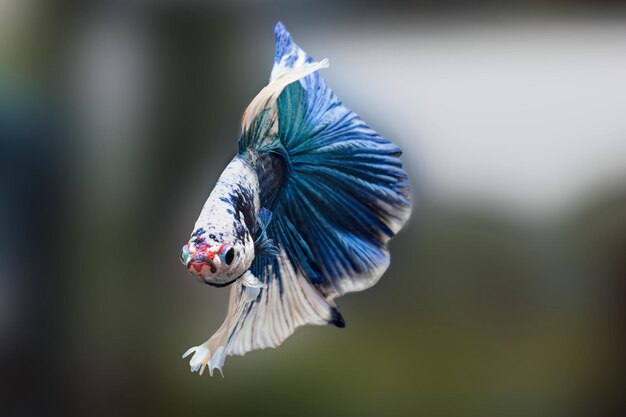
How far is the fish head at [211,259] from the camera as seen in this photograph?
37cm

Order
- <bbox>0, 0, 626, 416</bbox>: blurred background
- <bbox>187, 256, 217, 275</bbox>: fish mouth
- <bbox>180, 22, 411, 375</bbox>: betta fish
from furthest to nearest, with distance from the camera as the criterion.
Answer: <bbox>0, 0, 626, 416</bbox>: blurred background, <bbox>180, 22, 411, 375</bbox>: betta fish, <bbox>187, 256, 217, 275</bbox>: fish mouth

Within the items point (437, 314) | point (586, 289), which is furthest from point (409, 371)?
point (586, 289)

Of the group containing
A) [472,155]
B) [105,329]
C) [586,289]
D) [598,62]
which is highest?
[598,62]

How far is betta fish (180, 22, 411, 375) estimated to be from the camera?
49cm

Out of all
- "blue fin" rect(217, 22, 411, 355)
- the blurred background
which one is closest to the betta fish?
"blue fin" rect(217, 22, 411, 355)

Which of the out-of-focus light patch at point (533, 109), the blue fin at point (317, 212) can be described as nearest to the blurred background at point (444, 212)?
the out-of-focus light patch at point (533, 109)

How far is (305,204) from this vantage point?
0.54m

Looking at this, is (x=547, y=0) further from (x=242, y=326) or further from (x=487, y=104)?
(x=242, y=326)

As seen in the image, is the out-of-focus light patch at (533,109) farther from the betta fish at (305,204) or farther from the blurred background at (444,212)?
the betta fish at (305,204)

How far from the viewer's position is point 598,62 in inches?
27.3

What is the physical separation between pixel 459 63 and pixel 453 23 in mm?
47

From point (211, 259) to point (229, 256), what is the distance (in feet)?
0.04

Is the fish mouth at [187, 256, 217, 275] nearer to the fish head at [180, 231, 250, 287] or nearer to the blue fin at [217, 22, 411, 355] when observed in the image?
the fish head at [180, 231, 250, 287]

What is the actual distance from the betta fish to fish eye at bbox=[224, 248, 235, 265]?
0.08 meters
